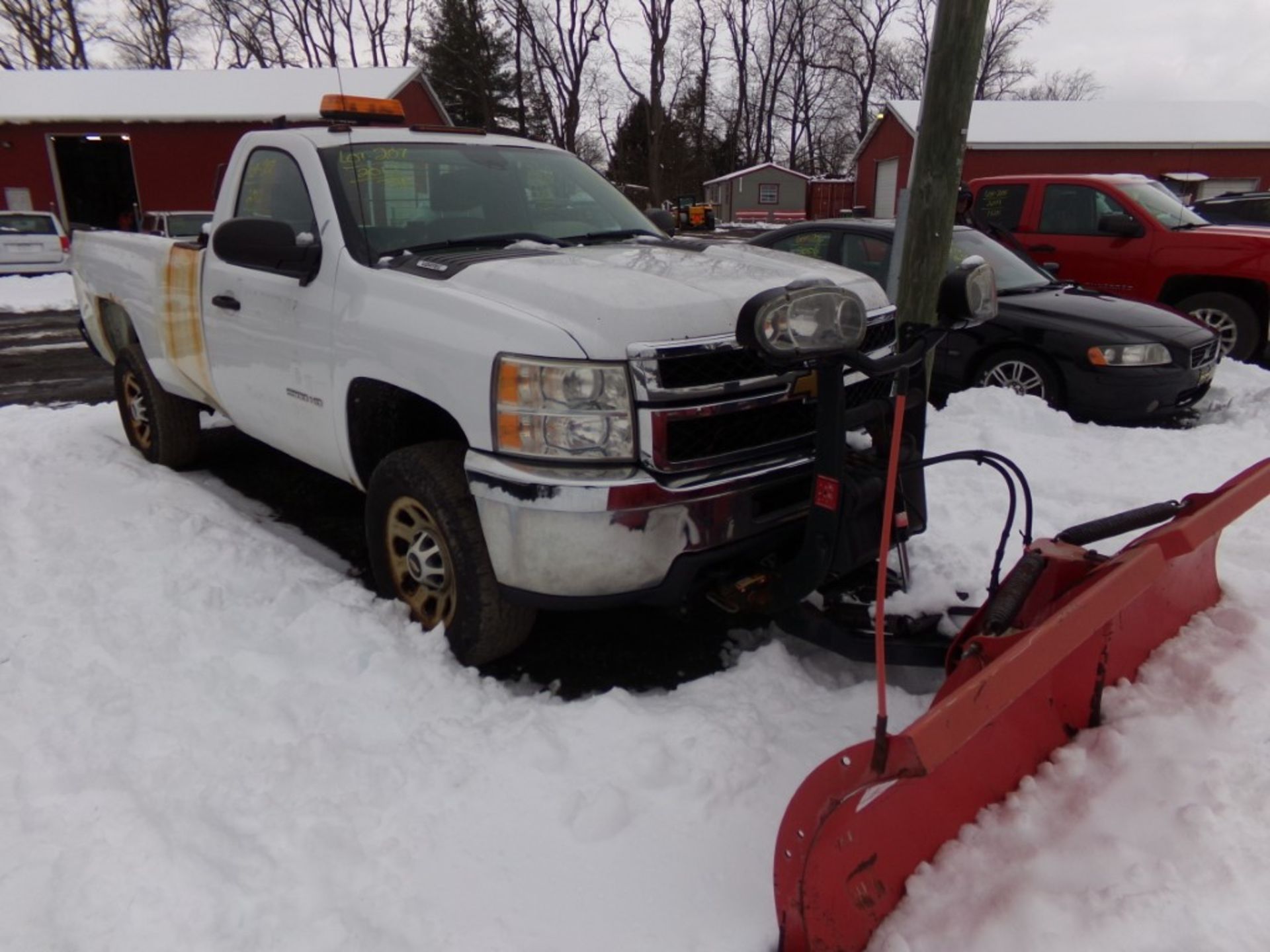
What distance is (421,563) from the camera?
3.30 meters

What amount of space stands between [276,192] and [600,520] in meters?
2.43

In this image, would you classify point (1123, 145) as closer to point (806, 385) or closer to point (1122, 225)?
point (1122, 225)

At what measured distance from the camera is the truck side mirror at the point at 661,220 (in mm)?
4570

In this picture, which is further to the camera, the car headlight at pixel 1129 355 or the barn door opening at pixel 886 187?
the barn door opening at pixel 886 187

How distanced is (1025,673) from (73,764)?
2.60 m

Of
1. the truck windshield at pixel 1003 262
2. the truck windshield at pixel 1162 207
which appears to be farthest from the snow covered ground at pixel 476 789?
the truck windshield at pixel 1162 207

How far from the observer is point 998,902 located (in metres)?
2.10

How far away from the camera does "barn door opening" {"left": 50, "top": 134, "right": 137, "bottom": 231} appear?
25.3 m

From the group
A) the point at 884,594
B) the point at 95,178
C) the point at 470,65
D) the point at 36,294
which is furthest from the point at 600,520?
the point at 470,65

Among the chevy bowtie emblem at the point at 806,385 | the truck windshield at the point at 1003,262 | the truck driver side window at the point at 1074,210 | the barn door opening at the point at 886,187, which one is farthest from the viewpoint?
the barn door opening at the point at 886,187

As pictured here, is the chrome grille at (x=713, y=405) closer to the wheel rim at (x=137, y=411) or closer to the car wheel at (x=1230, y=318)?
the wheel rim at (x=137, y=411)

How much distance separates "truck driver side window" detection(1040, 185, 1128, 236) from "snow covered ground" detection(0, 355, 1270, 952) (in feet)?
18.9

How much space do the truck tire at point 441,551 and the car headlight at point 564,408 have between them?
1.48 ft

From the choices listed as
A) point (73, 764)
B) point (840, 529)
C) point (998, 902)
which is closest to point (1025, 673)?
point (998, 902)
